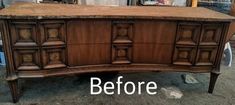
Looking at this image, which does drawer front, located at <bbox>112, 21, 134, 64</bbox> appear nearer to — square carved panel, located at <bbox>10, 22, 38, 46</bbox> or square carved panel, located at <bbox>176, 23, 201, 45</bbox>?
square carved panel, located at <bbox>176, 23, 201, 45</bbox>

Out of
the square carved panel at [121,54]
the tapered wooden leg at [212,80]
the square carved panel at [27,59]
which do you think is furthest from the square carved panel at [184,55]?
the square carved panel at [27,59]

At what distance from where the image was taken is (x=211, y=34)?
1.68 m

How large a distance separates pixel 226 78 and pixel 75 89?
4.81ft

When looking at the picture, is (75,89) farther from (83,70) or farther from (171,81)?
(171,81)

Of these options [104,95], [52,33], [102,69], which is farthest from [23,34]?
[104,95]

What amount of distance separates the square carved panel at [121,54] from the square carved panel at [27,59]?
21.1 inches

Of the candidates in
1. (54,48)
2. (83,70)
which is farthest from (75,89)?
(54,48)

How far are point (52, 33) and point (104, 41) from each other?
360 millimetres

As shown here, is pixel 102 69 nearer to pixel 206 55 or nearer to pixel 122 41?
pixel 122 41

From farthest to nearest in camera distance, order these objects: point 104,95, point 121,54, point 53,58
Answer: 1. point 104,95
2. point 121,54
3. point 53,58

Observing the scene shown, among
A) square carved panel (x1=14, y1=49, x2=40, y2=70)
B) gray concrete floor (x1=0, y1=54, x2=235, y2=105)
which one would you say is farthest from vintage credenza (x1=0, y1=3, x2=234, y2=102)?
gray concrete floor (x1=0, y1=54, x2=235, y2=105)

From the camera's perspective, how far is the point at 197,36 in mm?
1665

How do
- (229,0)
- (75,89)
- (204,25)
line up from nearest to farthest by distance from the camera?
(204,25)
(75,89)
(229,0)

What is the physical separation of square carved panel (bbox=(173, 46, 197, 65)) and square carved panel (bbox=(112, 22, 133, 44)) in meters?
0.38
